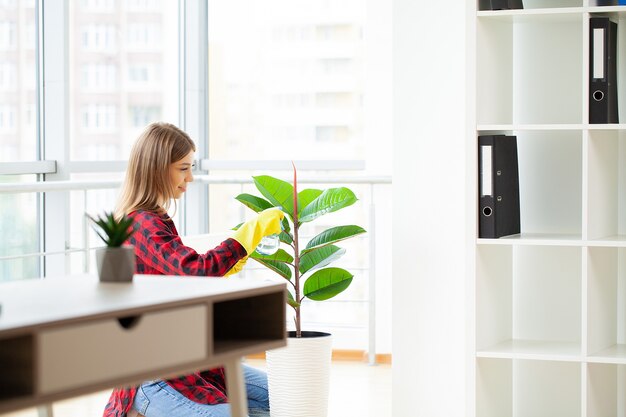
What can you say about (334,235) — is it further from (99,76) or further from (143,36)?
(143,36)

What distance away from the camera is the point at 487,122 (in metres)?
2.91

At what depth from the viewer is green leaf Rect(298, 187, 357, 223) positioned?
3178mm

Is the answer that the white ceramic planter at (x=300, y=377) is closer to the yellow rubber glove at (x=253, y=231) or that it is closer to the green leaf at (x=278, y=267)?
the green leaf at (x=278, y=267)

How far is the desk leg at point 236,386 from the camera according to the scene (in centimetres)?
187

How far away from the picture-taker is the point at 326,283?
330cm

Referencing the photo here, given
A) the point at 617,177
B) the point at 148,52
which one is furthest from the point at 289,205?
the point at 148,52

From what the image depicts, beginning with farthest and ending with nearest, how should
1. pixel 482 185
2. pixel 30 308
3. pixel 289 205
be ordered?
pixel 289 205 → pixel 482 185 → pixel 30 308

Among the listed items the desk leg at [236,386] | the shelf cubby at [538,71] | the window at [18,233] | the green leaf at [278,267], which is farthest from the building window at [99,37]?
the desk leg at [236,386]

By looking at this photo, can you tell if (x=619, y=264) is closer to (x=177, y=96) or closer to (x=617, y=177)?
(x=617, y=177)

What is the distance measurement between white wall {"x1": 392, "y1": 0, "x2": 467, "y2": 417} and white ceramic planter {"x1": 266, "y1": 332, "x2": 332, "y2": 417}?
0.25m

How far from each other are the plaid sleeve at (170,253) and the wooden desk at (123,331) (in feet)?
1.09

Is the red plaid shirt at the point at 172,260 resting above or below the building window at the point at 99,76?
below

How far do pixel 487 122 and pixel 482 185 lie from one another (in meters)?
0.21

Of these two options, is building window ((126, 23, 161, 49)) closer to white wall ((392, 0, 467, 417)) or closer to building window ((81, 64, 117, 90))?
building window ((81, 64, 117, 90))
